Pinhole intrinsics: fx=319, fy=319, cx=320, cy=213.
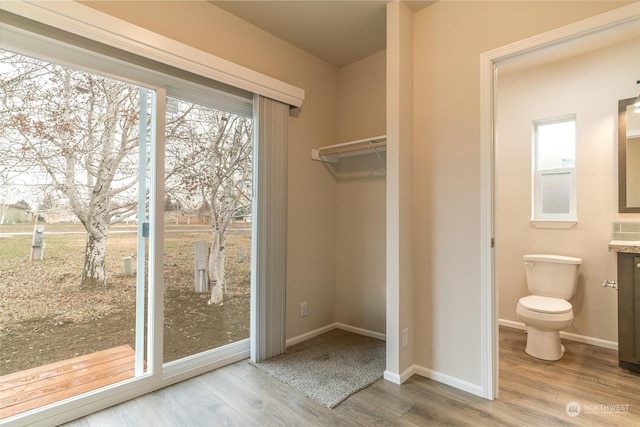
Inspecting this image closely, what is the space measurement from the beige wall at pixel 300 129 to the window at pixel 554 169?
2032 millimetres

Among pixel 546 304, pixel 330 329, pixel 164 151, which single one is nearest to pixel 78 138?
pixel 164 151

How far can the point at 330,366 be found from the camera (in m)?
2.38

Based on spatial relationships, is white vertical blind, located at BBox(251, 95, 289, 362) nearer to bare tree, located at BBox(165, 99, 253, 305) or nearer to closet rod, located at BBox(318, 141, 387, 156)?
bare tree, located at BBox(165, 99, 253, 305)

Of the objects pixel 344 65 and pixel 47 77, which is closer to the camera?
pixel 47 77

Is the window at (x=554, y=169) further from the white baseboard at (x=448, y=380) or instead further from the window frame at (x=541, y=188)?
the white baseboard at (x=448, y=380)

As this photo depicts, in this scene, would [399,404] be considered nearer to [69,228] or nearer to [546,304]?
[546,304]

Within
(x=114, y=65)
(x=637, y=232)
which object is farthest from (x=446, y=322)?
(x=114, y=65)

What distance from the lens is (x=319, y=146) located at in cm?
306

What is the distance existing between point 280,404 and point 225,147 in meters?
1.83

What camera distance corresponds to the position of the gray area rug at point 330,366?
6.72 ft

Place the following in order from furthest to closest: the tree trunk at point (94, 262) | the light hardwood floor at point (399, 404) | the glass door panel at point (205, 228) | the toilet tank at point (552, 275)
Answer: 1. the toilet tank at point (552, 275)
2. the glass door panel at point (205, 228)
3. the tree trunk at point (94, 262)
4. the light hardwood floor at point (399, 404)

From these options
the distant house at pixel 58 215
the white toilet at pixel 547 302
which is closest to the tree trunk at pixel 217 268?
the distant house at pixel 58 215

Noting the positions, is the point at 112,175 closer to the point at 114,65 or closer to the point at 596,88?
the point at 114,65
